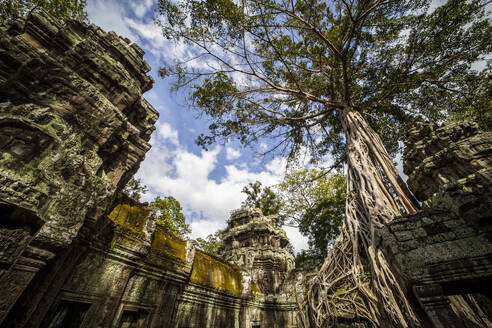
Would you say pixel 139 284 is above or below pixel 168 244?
below

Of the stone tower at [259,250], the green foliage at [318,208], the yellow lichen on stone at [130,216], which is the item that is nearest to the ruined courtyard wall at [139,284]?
the yellow lichen on stone at [130,216]

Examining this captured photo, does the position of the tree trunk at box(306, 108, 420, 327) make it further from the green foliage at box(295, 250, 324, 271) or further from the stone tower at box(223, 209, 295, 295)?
the green foliage at box(295, 250, 324, 271)

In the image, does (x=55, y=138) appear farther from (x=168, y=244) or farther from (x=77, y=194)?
(x=168, y=244)

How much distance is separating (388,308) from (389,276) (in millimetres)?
465

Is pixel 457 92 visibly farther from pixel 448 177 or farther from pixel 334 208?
pixel 334 208

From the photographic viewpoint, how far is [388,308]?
3137mm

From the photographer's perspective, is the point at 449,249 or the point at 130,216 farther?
the point at 130,216

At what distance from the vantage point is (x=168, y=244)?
482 centimetres

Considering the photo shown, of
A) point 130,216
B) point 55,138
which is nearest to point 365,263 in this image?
point 130,216

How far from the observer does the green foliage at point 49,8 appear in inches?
326

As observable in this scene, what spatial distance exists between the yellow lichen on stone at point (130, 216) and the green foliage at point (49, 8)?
9.12 metres

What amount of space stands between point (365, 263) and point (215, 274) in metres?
4.20

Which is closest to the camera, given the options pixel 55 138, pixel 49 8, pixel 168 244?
pixel 55 138

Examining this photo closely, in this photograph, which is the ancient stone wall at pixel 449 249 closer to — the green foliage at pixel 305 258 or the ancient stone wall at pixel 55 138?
the ancient stone wall at pixel 55 138
